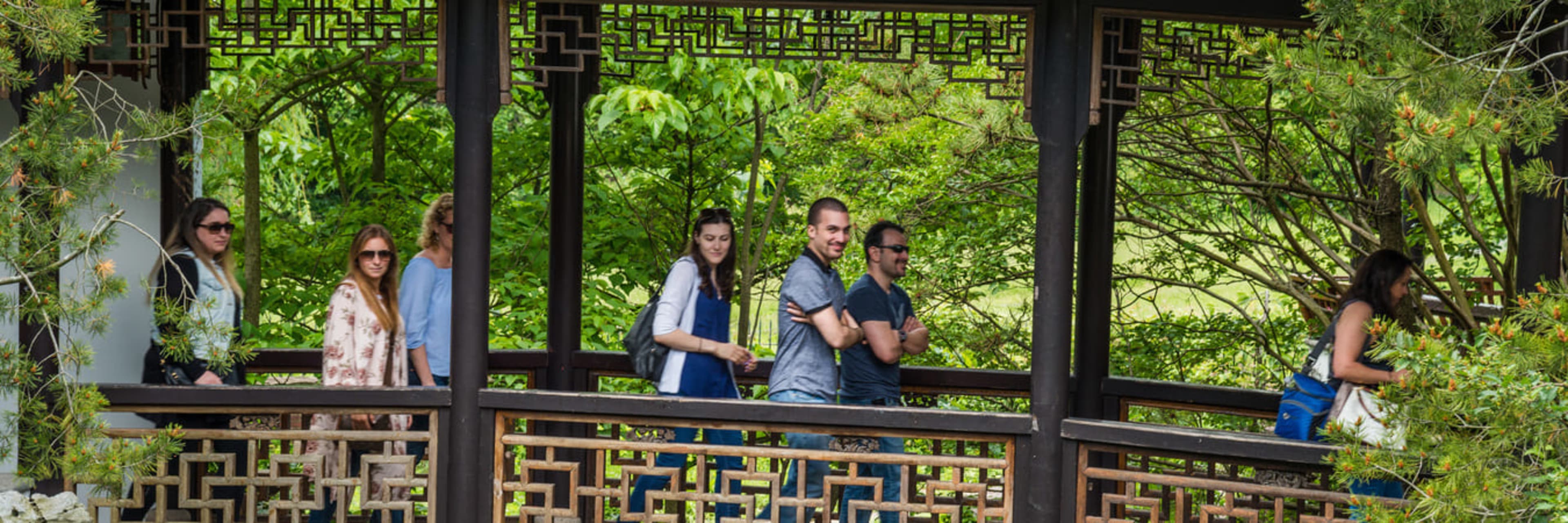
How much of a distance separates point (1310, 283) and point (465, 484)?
17.2 feet

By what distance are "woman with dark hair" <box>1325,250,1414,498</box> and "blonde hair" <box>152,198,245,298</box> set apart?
364 cm

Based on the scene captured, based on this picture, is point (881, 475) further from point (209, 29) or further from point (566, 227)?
point (209, 29)

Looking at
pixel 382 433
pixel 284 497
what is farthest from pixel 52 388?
pixel 284 497

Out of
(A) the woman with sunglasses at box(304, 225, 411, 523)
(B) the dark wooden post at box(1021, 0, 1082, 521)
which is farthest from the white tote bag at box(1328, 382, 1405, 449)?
(A) the woman with sunglasses at box(304, 225, 411, 523)

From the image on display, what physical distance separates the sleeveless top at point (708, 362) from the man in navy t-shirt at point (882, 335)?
1.36ft

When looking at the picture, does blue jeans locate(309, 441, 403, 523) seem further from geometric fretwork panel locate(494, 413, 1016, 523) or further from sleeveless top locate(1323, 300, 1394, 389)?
sleeveless top locate(1323, 300, 1394, 389)

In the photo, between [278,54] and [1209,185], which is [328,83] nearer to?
[278,54]

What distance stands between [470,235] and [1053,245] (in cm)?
184

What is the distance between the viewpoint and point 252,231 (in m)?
10.1

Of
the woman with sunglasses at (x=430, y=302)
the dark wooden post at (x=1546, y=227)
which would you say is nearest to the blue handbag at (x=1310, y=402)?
the dark wooden post at (x=1546, y=227)

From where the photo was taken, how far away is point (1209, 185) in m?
9.38

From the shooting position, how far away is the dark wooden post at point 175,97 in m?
6.20

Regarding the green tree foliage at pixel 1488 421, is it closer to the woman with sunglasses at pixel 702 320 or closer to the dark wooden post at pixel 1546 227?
the dark wooden post at pixel 1546 227

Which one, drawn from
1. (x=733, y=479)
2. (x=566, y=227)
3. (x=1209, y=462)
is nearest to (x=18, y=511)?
(x=733, y=479)
